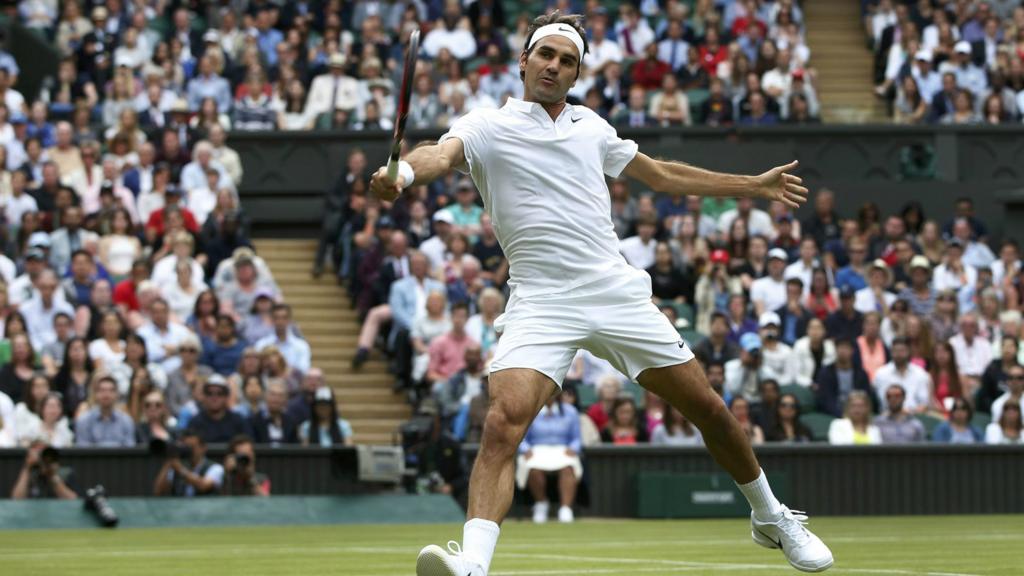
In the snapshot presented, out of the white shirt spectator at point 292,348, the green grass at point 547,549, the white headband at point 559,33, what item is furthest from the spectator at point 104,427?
the white headband at point 559,33

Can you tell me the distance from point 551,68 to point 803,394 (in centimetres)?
1212

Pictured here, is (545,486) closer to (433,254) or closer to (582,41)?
(433,254)

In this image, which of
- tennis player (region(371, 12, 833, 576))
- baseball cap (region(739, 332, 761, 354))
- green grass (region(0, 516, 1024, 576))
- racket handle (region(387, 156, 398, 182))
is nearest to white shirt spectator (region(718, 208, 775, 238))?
baseball cap (region(739, 332, 761, 354))

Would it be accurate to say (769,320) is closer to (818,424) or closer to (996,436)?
(818,424)

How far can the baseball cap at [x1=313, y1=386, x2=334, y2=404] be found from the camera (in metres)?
17.7

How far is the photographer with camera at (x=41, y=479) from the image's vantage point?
1597cm

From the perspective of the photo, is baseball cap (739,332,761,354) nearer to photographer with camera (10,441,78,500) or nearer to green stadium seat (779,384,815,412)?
green stadium seat (779,384,815,412)

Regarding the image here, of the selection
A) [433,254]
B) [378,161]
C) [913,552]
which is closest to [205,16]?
[378,161]

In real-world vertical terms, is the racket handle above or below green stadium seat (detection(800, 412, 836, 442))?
above

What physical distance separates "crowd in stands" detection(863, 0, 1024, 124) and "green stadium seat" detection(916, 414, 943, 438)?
20.8 ft

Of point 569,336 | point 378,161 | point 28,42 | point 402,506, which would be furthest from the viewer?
point 28,42

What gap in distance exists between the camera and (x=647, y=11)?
87.8ft

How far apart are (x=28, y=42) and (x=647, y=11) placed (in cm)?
853

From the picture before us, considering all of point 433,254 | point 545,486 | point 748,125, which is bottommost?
point 545,486
